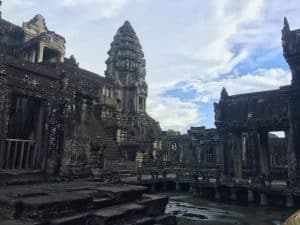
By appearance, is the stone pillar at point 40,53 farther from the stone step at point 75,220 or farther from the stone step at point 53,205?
the stone step at point 75,220

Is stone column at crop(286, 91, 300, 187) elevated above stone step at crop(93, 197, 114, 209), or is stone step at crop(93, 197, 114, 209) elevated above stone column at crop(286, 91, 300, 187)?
stone column at crop(286, 91, 300, 187)

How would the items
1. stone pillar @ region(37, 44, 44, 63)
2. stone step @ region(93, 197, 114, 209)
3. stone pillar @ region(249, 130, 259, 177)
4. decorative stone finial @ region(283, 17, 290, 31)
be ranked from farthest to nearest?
stone pillar @ region(37, 44, 44, 63) → stone pillar @ region(249, 130, 259, 177) → decorative stone finial @ region(283, 17, 290, 31) → stone step @ region(93, 197, 114, 209)

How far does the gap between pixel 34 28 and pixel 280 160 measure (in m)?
36.6

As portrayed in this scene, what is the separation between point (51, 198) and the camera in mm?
5863

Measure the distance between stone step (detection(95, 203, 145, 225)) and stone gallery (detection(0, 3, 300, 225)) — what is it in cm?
2

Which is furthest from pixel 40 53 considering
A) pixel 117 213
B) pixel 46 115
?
pixel 117 213

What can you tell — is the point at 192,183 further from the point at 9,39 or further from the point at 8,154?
the point at 9,39

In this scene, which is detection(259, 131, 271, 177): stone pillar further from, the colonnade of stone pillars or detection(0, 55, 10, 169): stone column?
detection(0, 55, 10, 169): stone column

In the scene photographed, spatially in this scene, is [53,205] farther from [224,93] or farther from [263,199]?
[224,93]

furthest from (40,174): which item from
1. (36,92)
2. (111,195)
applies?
(111,195)

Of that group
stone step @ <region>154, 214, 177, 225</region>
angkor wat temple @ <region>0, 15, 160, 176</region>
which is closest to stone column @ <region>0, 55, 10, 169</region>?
angkor wat temple @ <region>0, 15, 160, 176</region>

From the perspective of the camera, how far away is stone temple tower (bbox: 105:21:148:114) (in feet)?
174

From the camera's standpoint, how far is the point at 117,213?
6.27 meters

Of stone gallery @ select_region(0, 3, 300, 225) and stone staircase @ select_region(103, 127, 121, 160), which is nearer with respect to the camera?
stone gallery @ select_region(0, 3, 300, 225)
